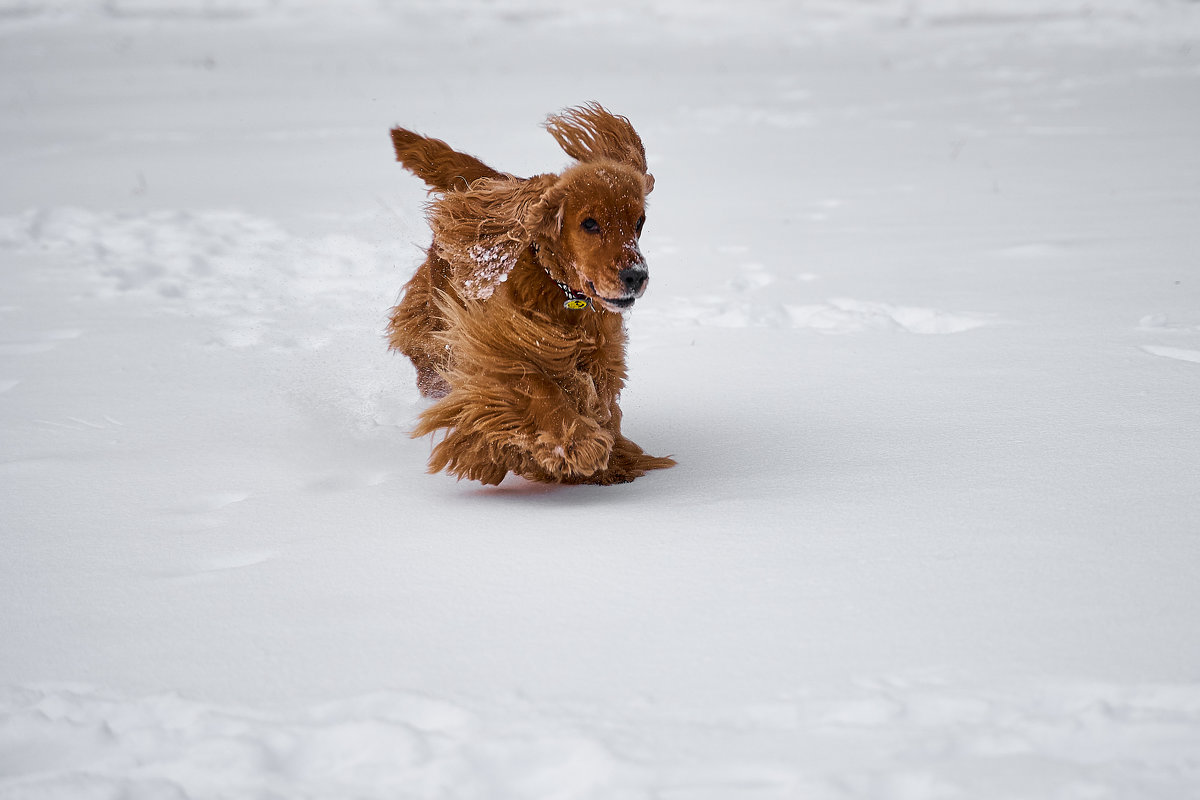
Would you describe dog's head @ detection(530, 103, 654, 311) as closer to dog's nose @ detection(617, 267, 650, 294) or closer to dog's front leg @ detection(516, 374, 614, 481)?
dog's nose @ detection(617, 267, 650, 294)

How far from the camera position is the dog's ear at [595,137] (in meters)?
3.01

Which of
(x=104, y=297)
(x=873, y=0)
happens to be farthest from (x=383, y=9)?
(x=104, y=297)

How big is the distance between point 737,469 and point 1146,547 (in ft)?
3.24

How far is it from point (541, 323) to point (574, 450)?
34 cm

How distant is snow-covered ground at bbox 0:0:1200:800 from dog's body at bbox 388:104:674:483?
134mm

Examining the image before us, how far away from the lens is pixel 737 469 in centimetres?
276

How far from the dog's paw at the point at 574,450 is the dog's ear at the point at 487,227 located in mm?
426

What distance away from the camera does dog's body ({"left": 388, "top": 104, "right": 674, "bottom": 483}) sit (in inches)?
102

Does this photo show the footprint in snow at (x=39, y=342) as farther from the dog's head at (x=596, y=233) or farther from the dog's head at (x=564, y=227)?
the dog's head at (x=596, y=233)

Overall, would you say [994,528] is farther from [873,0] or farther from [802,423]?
[873,0]

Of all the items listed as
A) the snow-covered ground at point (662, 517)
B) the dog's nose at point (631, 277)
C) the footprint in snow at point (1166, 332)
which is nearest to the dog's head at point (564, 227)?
the dog's nose at point (631, 277)

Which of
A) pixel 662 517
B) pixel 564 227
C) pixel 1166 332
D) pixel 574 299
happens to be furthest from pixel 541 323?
pixel 1166 332

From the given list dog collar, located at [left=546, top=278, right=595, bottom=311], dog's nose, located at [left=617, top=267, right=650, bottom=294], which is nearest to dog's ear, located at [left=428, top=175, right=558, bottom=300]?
dog collar, located at [left=546, top=278, right=595, bottom=311]

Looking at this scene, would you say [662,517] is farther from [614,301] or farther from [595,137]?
[595,137]
